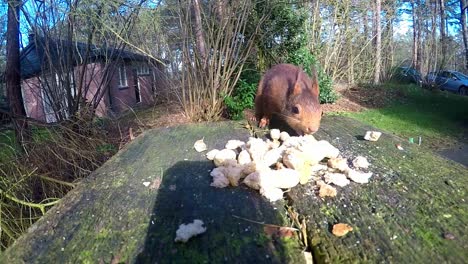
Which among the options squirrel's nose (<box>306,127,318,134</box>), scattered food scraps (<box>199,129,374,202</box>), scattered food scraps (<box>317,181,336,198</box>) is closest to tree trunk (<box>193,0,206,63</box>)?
squirrel's nose (<box>306,127,318,134</box>)

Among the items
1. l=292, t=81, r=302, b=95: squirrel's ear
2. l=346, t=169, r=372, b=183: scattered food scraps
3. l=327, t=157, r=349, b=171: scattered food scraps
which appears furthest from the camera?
l=292, t=81, r=302, b=95: squirrel's ear

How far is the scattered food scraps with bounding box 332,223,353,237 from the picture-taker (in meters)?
1.05

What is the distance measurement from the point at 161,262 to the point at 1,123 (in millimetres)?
3539

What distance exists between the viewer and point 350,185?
1423mm

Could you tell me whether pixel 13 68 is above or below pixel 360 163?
above

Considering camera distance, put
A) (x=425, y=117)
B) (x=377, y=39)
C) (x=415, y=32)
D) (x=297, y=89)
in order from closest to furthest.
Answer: (x=297, y=89), (x=425, y=117), (x=377, y=39), (x=415, y=32)

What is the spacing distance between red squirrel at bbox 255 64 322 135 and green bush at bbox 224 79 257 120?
4515 mm

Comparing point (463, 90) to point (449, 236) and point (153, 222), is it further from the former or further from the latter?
point (153, 222)

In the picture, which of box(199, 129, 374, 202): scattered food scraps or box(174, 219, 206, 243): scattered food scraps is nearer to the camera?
box(174, 219, 206, 243): scattered food scraps

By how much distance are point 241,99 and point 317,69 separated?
13.2 feet

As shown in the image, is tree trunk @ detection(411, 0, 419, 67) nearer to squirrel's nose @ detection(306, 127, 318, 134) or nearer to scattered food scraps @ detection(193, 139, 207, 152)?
squirrel's nose @ detection(306, 127, 318, 134)

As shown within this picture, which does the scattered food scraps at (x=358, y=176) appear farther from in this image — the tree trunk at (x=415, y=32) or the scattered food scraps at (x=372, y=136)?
the tree trunk at (x=415, y=32)

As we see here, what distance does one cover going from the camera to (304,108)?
2516 millimetres

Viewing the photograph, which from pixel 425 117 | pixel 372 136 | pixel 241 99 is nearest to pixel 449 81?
pixel 425 117
